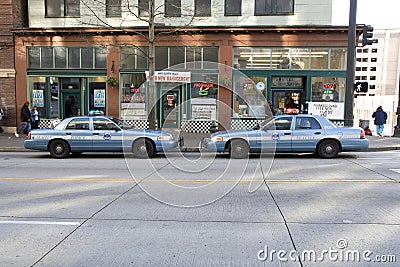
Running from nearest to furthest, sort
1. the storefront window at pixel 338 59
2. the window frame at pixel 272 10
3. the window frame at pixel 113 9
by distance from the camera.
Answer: the storefront window at pixel 338 59 → the window frame at pixel 272 10 → the window frame at pixel 113 9

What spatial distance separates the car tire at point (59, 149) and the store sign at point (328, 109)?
11.7 metres

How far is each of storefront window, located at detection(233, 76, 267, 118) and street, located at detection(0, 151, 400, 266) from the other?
928 cm

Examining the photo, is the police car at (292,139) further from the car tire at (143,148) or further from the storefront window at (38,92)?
the storefront window at (38,92)

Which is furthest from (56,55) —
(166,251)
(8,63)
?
(166,251)

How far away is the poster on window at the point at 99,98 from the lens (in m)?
19.4

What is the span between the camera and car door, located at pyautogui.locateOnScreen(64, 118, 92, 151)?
11.9 m

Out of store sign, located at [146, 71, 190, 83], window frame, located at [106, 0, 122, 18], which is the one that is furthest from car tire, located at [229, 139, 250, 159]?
window frame, located at [106, 0, 122, 18]

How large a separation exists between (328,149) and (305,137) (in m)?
0.88

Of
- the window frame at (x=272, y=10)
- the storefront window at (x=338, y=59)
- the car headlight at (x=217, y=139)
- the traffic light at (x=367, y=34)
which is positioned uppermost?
the window frame at (x=272, y=10)

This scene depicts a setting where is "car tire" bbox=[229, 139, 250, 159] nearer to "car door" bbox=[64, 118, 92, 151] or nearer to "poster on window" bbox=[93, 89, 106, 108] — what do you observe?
"car door" bbox=[64, 118, 92, 151]

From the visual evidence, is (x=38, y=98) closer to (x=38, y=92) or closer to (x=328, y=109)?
(x=38, y=92)

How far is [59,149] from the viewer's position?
1202 centimetres

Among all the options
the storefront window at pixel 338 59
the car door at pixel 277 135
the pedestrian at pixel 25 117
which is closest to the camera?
the car door at pixel 277 135

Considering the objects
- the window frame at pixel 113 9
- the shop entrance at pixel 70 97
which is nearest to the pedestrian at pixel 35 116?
the shop entrance at pixel 70 97
